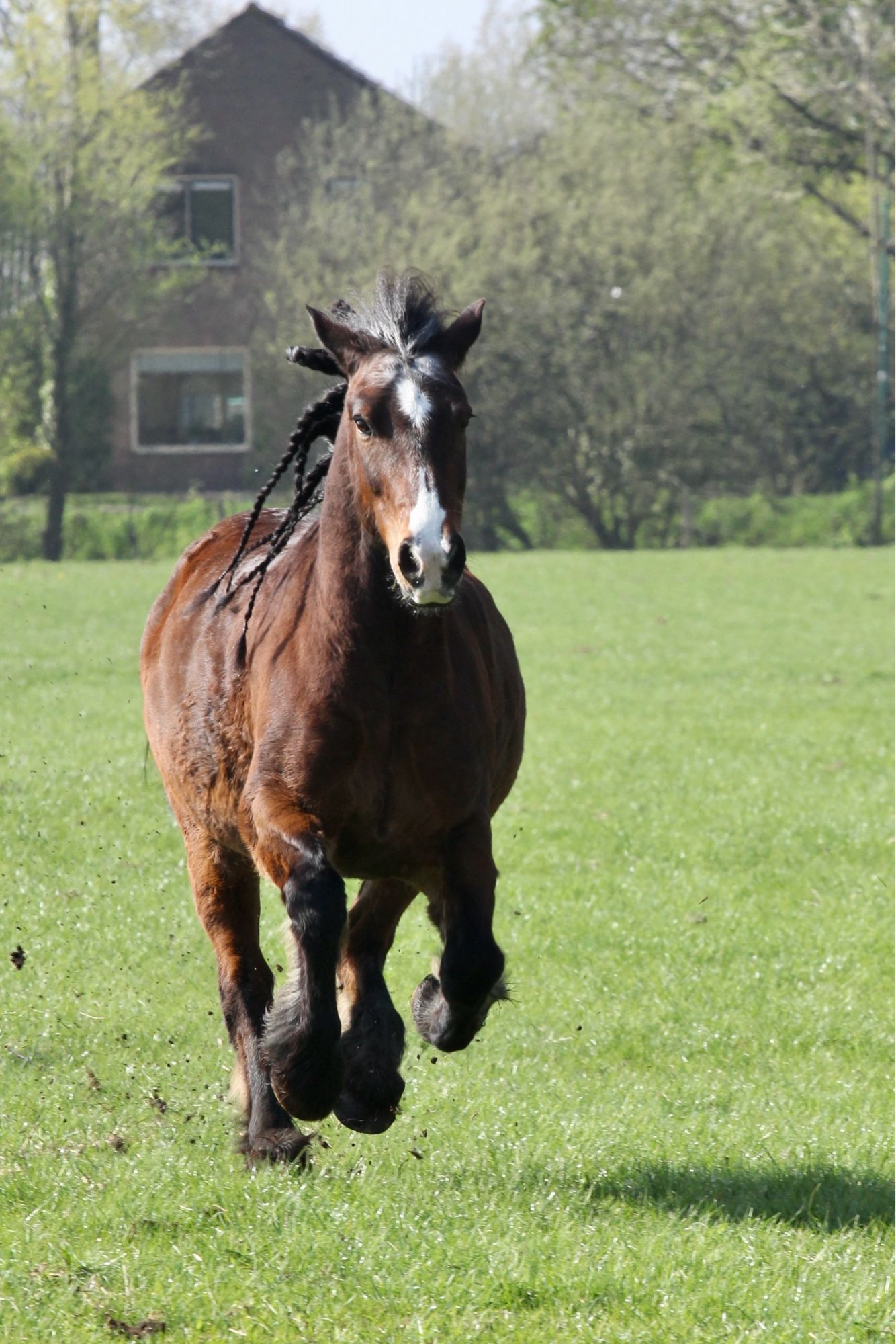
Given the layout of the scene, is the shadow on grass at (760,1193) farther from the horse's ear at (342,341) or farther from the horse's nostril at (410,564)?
the horse's ear at (342,341)

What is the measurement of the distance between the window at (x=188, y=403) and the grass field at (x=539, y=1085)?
31.7 metres

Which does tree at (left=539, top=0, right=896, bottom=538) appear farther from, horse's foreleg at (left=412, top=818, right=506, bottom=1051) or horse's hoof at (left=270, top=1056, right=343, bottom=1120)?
horse's hoof at (left=270, top=1056, right=343, bottom=1120)

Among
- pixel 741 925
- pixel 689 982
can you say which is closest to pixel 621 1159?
pixel 689 982

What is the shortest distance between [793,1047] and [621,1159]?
202 cm

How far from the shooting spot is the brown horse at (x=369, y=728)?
448cm

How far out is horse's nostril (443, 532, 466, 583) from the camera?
409 cm

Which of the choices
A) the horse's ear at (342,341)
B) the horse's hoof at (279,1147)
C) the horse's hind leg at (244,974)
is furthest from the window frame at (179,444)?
the horse's ear at (342,341)

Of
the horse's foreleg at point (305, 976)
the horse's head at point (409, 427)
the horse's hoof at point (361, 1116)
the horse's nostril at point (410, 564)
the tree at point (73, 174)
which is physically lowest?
the horse's hoof at point (361, 1116)

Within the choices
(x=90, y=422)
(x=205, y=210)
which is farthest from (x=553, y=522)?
(x=205, y=210)

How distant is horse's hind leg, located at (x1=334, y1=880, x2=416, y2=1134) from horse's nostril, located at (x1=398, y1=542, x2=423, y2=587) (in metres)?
1.54

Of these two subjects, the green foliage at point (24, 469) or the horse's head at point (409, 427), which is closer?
the horse's head at point (409, 427)

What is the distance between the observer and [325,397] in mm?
5473

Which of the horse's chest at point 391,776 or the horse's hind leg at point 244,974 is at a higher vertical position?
the horse's chest at point 391,776

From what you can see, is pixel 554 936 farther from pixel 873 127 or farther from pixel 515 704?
pixel 873 127
